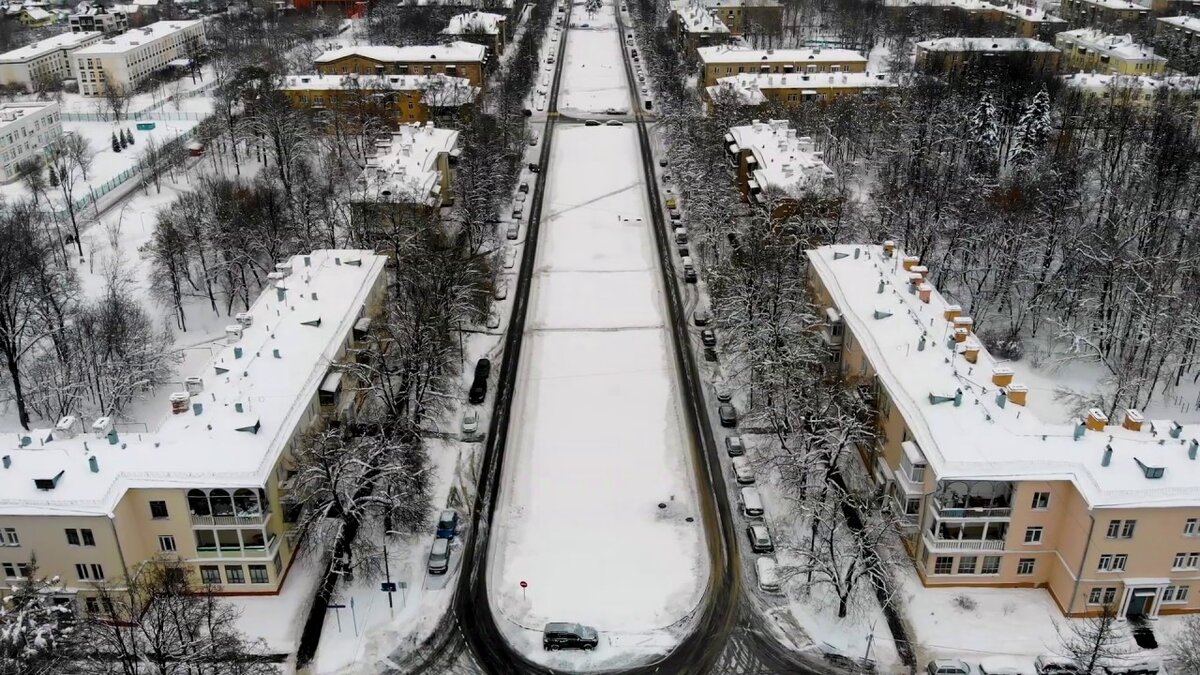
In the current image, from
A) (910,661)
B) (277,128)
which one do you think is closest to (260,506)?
(910,661)

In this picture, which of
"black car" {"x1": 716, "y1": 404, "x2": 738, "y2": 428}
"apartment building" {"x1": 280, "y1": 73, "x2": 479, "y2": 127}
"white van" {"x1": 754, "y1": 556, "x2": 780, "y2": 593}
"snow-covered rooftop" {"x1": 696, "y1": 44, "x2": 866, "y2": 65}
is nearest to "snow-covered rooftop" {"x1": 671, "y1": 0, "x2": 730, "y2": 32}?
"snow-covered rooftop" {"x1": 696, "y1": 44, "x2": 866, "y2": 65}

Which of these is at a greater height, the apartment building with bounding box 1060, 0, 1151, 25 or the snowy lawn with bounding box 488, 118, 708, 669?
the apartment building with bounding box 1060, 0, 1151, 25

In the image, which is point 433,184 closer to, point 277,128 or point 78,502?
point 277,128

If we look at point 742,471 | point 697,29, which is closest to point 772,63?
point 697,29

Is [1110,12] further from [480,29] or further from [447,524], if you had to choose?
[447,524]

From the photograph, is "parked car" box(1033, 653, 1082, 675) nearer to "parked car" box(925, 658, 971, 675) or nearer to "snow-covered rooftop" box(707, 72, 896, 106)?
"parked car" box(925, 658, 971, 675)

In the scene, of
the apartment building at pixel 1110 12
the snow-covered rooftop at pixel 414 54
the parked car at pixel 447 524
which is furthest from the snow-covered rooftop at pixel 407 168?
the apartment building at pixel 1110 12
